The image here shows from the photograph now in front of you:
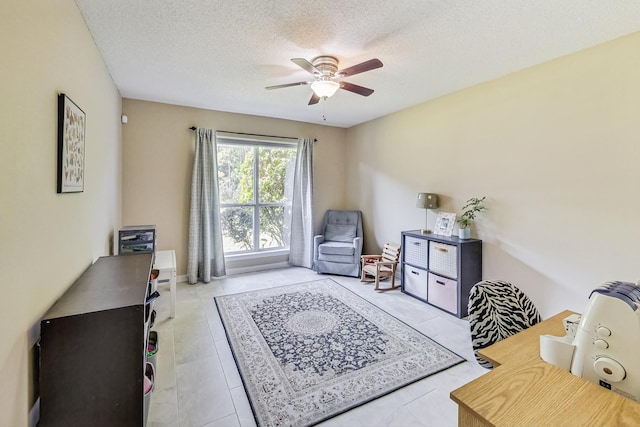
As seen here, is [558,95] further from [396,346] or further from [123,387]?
[123,387]

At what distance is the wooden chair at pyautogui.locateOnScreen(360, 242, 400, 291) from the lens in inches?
157

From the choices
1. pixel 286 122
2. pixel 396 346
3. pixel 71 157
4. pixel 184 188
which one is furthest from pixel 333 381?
pixel 286 122

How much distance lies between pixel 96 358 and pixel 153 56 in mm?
2443

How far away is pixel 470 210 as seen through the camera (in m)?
3.31

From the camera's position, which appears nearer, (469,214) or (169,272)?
(169,272)

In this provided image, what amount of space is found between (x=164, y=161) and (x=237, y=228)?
144cm

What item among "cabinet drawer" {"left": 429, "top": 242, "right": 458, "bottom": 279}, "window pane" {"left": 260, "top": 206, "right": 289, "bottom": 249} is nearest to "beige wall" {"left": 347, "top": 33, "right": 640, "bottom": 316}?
"cabinet drawer" {"left": 429, "top": 242, "right": 458, "bottom": 279}

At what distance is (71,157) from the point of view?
169 cm

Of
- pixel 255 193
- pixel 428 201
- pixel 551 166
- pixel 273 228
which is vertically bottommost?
pixel 273 228

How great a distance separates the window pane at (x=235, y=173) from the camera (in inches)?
177

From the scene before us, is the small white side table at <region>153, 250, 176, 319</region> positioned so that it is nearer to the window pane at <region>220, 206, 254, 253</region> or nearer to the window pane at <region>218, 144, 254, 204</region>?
the window pane at <region>220, 206, 254, 253</region>

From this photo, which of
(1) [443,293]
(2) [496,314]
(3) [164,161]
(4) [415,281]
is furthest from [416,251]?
(3) [164,161]

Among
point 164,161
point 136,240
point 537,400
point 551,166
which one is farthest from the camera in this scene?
point 164,161

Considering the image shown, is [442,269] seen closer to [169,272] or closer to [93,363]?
[169,272]
